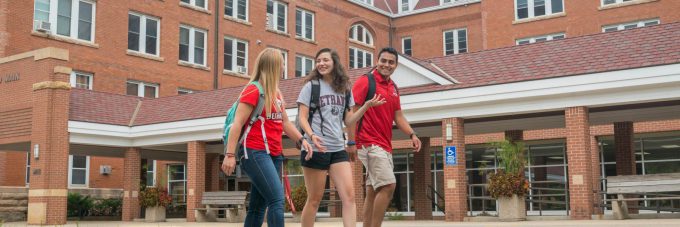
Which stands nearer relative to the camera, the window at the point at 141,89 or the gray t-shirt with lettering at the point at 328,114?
the gray t-shirt with lettering at the point at 328,114

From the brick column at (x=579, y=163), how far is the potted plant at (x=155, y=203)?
13084mm

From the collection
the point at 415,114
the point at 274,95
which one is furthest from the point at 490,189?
the point at 274,95

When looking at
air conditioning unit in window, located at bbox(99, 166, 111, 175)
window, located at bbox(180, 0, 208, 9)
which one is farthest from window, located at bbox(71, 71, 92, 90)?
window, located at bbox(180, 0, 208, 9)

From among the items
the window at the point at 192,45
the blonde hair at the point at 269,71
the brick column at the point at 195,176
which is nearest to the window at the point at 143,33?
the window at the point at 192,45

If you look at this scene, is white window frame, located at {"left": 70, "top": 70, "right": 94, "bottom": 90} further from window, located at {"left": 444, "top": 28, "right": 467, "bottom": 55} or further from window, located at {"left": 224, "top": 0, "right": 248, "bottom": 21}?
window, located at {"left": 444, "top": 28, "right": 467, "bottom": 55}

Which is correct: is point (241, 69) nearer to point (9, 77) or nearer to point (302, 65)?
point (302, 65)

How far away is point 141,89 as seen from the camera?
32.6 meters

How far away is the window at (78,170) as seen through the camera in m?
30.6

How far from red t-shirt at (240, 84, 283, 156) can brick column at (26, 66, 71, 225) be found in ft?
51.6

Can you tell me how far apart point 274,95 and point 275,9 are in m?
32.6

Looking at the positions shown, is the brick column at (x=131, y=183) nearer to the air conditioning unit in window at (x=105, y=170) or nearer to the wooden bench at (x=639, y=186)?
the air conditioning unit in window at (x=105, y=170)

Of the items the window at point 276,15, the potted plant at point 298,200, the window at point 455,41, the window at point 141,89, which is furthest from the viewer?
the window at point 455,41

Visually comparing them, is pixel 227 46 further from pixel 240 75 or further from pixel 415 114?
pixel 415 114

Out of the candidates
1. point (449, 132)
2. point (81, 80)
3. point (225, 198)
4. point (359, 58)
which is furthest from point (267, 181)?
point (359, 58)
